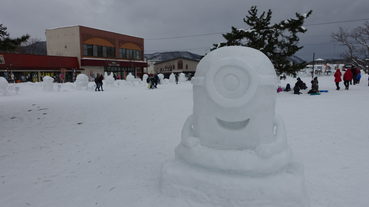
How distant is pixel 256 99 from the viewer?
300 centimetres

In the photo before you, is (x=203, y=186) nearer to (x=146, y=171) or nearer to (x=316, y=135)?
(x=146, y=171)

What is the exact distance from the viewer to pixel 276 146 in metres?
3.02

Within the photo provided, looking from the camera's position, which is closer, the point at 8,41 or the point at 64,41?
the point at 8,41

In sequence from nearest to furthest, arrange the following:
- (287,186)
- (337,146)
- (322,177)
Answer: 1. (287,186)
2. (322,177)
3. (337,146)

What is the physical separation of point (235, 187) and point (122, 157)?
261 centimetres

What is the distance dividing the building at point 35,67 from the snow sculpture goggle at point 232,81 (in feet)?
95.9

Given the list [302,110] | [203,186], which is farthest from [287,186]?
[302,110]

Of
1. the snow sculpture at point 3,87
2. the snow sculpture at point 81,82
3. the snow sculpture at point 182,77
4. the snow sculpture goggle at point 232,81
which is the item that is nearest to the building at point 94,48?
the snow sculpture at point 182,77

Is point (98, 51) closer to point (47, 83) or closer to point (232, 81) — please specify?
point (47, 83)

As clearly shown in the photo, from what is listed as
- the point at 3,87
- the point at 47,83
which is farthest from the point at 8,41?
the point at 47,83

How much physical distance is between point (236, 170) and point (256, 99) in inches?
36.8

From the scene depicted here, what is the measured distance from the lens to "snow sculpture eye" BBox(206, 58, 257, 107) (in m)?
2.93

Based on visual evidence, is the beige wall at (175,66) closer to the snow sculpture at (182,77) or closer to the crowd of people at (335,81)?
the snow sculpture at (182,77)

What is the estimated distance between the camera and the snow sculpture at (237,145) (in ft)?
9.58
